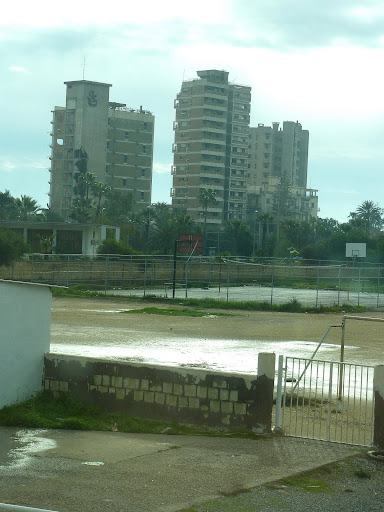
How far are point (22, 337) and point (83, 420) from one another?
66.7 inches

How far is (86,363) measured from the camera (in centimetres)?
1241

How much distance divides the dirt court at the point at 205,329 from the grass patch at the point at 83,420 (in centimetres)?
793

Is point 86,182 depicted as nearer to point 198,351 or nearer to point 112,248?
point 112,248

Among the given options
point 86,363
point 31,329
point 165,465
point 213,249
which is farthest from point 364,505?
point 213,249

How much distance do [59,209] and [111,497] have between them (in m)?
146

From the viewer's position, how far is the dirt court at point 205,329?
22203mm

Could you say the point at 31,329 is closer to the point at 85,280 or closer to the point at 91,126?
the point at 85,280

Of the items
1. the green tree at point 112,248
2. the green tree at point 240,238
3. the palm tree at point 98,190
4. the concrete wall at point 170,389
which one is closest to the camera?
the concrete wall at point 170,389

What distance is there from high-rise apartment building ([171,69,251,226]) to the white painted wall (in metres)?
145

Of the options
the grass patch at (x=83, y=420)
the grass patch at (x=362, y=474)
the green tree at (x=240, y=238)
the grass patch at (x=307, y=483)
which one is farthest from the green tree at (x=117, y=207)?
the grass patch at (x=307, y=483)

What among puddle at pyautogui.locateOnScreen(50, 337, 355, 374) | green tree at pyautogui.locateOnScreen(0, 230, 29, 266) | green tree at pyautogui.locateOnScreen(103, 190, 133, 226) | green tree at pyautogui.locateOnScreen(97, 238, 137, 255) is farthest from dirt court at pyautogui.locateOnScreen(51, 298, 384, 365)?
green tree at pyautogui.locateOnScreen(103, 190, 133, 226)

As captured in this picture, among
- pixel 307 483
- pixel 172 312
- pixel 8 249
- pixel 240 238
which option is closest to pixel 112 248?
pixel 8 249

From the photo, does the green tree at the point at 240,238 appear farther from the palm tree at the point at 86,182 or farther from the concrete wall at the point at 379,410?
the concrete wall at the point at 379,410

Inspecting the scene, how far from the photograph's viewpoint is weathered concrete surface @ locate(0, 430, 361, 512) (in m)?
7.84
